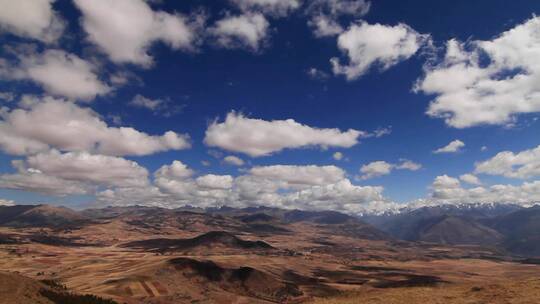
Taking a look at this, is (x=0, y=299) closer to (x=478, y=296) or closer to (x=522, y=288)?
(x=478, y=296)

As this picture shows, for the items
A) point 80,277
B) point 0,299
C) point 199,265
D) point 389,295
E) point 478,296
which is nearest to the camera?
point 0,299

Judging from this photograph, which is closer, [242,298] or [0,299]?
[0,299]

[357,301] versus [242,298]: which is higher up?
[357,301]

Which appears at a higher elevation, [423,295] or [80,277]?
[423,295]

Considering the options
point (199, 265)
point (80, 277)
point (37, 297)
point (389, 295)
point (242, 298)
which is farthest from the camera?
point (199, 265)

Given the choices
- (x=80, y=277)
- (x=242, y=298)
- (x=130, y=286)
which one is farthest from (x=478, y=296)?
(x=80, y=277)

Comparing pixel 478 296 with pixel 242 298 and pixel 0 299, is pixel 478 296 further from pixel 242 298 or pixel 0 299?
pixel 242 298

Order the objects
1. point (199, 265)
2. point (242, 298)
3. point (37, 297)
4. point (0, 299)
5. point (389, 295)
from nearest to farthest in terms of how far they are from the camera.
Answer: point (0, 299) < point (37, 297) < point (389, 295) < point (242, 298) < point (199, 265)

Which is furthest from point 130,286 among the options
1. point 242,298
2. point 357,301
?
point 357,301

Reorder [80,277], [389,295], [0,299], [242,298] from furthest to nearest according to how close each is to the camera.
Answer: [80,277] < [242,298] < [389,295] < [0,299]
